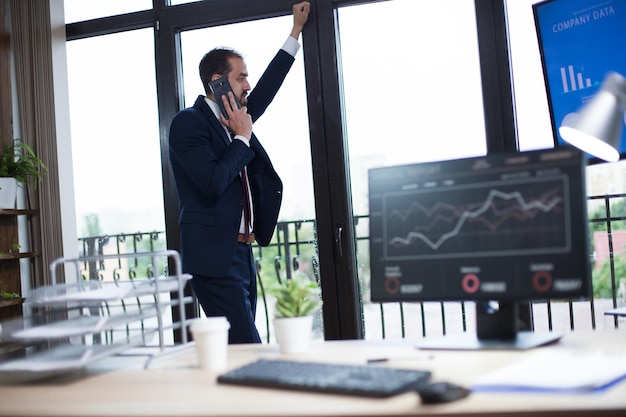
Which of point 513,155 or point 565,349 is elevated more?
point 513,155

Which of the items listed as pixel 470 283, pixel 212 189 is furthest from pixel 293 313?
pixel 212 189

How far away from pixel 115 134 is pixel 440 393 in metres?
3.01

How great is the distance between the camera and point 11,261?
3.85 meters

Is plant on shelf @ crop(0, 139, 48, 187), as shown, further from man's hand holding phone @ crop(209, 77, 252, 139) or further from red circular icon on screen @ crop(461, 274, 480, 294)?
red circular icon on screen @ crop(461, 274, 480, 294)

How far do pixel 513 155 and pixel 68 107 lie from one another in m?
2.80

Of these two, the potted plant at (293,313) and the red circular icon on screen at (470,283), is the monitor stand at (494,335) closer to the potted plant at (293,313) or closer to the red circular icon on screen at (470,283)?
the red circular icon on screen at (470,283)

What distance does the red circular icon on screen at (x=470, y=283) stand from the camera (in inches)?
66.2

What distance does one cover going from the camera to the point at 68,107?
3.88 m

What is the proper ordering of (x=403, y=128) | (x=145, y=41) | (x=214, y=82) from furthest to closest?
(x=145, y=41) < (x=403, y=128) < (x=214, y=82)

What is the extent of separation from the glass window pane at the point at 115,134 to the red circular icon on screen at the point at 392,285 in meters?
2.23

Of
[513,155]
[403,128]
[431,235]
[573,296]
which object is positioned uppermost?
[403,128]

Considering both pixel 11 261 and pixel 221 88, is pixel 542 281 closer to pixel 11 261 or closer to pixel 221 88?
pixel 221 88

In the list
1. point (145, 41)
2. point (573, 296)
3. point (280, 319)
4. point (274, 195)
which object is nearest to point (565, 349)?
point (573, 296)

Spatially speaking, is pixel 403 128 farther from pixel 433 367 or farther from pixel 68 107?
pixel 433 367
